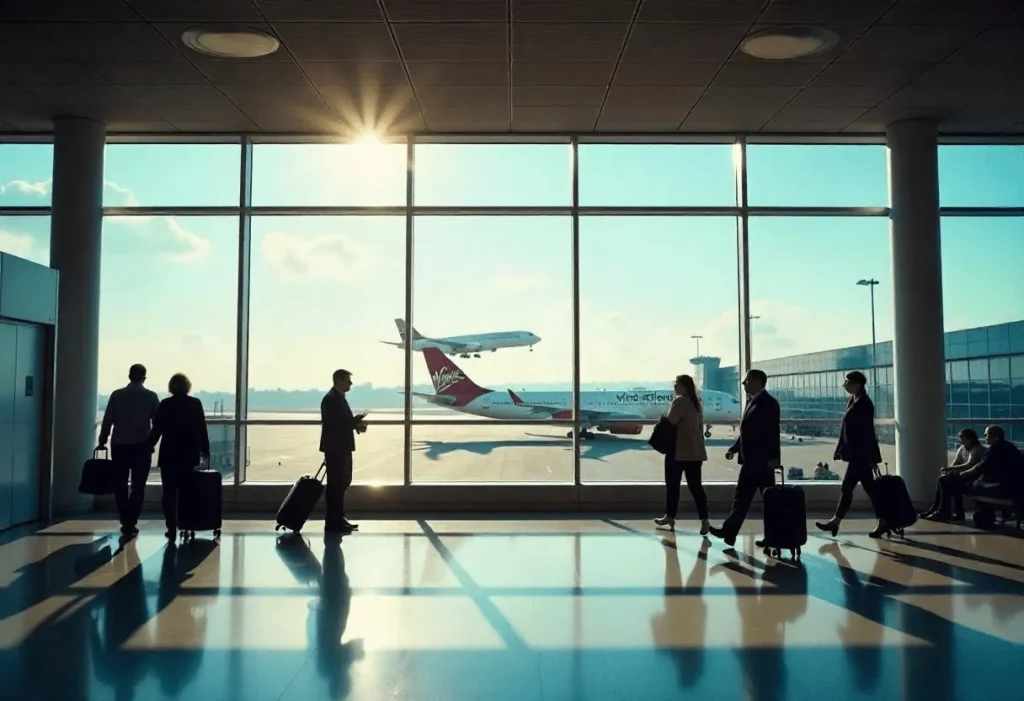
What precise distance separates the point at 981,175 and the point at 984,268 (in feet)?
3.47

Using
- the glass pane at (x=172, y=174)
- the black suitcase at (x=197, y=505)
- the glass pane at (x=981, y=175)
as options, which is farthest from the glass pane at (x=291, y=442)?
the glass pane at (x=981, y=175)

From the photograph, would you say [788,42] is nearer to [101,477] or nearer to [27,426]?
[101,477]

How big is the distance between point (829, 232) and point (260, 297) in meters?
6.44

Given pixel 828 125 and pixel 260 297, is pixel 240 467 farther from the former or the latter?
pixel 828 125

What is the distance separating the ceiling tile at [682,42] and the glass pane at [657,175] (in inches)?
82.2

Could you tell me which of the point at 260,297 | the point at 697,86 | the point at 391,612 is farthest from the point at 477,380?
the point at 391,612

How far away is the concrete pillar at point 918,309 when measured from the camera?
8.09 meters

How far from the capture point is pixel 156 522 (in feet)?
24.7

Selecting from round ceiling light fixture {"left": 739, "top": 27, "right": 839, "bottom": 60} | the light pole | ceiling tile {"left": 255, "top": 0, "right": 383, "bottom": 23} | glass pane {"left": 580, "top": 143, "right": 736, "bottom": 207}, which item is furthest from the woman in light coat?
ceiling tile {"left": 255, "top": 0, "right": 383, "bottom": 23}

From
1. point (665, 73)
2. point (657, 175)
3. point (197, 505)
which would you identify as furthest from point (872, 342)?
point (197, 505)

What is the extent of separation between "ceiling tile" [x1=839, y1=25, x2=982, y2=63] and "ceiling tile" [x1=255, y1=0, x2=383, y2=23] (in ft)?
12.7

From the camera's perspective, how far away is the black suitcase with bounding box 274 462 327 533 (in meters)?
6.86

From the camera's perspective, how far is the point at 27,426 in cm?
732

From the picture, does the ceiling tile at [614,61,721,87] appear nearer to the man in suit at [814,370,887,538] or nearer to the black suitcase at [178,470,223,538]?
the man in suit at [814,370,887,538]
